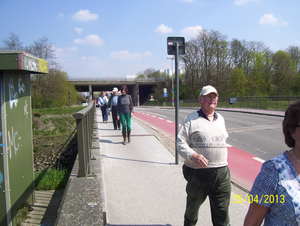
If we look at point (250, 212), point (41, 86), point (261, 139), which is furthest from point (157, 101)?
point (250, 212)

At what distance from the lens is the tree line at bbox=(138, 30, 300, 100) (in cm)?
3694

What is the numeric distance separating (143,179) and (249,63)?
45247 millimetres

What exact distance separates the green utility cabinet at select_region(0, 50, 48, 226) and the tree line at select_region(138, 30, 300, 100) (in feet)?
121

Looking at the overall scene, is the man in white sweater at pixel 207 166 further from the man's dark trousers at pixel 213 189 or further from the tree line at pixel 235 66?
the tree line at pixel 235 66

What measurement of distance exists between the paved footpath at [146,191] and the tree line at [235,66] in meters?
34.0

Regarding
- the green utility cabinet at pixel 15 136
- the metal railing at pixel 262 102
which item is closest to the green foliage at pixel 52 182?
the green utility cabinet at pixel 15 136

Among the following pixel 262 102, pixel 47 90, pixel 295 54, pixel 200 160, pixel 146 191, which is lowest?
pixel 146 191

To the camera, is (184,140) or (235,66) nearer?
(184,140)

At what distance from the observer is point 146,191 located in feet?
14.1

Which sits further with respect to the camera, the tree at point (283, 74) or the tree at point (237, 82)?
the tree at point (237, 82)

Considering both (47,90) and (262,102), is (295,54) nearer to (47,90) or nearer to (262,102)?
(262,102)

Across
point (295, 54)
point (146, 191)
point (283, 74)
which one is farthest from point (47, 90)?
point (295, 54)

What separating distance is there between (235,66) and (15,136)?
149 feet

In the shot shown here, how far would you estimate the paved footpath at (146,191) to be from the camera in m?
3.42
